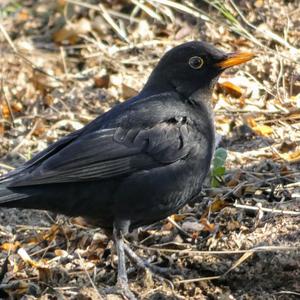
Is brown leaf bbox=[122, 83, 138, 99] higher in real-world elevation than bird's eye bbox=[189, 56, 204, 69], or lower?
lower

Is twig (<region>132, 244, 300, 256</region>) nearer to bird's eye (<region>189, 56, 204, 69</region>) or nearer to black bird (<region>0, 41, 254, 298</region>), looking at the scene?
black bird (<region>0, 41, 254, 298</region>)

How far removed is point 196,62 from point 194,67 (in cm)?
4

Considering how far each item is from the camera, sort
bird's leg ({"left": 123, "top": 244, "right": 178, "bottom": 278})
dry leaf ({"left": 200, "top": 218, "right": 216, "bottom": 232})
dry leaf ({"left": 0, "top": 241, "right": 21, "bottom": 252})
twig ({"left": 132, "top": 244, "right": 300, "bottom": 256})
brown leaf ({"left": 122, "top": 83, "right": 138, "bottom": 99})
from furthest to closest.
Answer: brown leaf ({"left": 122, "top": 83, "right": 138, "bottom": 99}) < dry leaf ({"left": 0, "top": 241, "right": 21, "bottom": 252}) < dry leaf ({"left": 200, "top": 218, "right": 216, "bottom": 232}) < bird's leg ({"left": 123, "top": 244, "right": 178, "bottom": 278}) < twig ({"left": 132, "top": 244, "right": 300, "bottom": 256})

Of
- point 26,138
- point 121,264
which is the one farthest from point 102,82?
point 121,264

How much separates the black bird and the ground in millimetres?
364

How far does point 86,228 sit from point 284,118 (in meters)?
2.00

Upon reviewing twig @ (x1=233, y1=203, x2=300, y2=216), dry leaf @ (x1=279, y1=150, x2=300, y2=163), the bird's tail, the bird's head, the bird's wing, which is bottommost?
dry leaf @ (x1=279, y1=150, x2=300, y2=163)

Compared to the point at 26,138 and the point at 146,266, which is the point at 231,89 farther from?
the point at 146,266

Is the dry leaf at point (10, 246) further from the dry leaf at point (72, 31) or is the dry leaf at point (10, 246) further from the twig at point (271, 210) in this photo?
the dry leaf at point (72, 31)

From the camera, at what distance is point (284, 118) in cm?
718

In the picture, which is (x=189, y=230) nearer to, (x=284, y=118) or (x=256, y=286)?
(x=256, y=286)

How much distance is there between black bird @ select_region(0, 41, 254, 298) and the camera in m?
5.46

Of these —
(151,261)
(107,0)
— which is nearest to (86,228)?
(151,261)

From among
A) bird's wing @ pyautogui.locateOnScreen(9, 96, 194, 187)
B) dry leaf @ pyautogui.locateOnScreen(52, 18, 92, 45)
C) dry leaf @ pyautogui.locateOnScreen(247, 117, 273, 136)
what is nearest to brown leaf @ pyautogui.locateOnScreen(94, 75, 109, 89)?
dry leaf @ pyautogui.locateOnScreen(52, 18, 92, 45)
